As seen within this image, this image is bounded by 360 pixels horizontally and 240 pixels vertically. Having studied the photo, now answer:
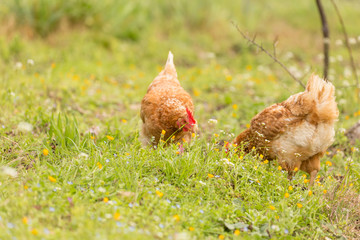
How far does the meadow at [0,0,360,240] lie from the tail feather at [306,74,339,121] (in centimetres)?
54

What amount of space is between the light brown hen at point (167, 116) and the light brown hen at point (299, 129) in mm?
639

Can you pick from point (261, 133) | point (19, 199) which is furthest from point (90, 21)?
point (19, 199)

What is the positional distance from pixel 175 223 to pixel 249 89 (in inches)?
201

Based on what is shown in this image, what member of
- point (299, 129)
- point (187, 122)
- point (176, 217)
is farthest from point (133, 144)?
point (299, 129)

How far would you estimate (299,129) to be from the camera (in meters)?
3.66

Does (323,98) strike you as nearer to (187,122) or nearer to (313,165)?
(313,165)

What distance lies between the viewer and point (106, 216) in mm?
2617

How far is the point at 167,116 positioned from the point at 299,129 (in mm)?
1290

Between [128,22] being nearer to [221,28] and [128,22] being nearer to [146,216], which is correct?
[221,28]

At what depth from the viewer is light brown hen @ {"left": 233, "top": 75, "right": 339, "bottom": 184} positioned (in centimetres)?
355

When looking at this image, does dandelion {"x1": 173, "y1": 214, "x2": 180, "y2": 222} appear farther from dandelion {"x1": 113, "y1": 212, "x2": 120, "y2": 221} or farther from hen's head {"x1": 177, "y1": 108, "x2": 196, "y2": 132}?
hen's head {"x1": 177, "y1": 108, "x2": 196, "y2": 132}

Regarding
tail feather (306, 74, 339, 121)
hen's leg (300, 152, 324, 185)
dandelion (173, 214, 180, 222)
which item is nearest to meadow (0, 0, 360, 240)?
dandelion (173, 214, 180, 222)

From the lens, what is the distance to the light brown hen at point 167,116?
12.6 feet

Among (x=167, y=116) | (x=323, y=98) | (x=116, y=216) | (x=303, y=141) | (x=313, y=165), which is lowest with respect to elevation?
(x=313, y=165)
